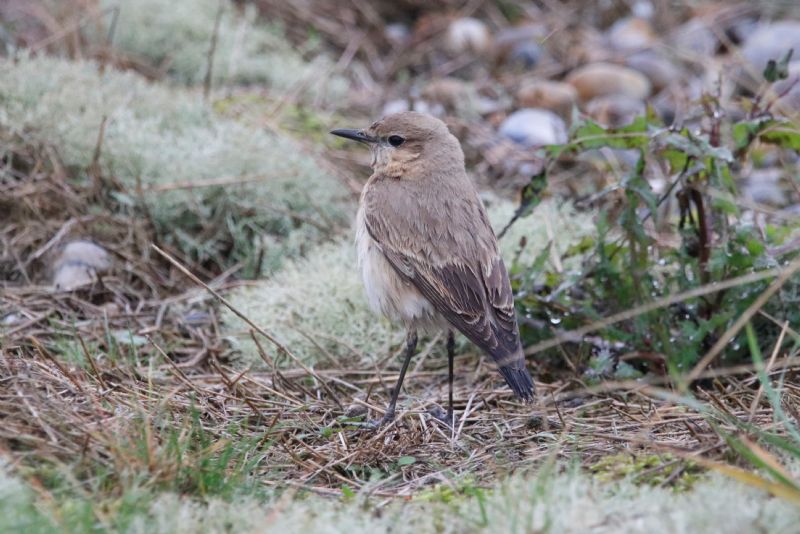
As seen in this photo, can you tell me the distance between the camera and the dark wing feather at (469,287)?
4020 mm

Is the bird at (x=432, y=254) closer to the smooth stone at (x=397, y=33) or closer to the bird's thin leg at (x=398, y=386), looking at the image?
the bird's thin leg at (x=398, y=386)

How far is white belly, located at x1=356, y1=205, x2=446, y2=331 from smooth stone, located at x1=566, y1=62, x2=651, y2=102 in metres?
4.59

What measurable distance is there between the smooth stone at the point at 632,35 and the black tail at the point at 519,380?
604 centimetres

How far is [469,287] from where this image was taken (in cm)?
422

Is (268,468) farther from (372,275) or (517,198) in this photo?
(517,198)

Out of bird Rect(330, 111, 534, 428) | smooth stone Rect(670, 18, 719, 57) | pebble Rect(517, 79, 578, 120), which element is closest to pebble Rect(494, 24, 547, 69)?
pebble Rect(517, 79, 578, 120)

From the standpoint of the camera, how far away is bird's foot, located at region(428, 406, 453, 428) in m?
4.04

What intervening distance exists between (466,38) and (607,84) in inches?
66.7

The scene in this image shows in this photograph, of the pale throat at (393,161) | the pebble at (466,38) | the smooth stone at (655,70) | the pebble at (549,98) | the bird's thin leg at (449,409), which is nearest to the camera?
the bird's thin leg at (449,409)

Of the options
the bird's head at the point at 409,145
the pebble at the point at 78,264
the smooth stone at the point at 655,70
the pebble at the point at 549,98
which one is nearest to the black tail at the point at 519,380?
the bird's head at the point at 409,145

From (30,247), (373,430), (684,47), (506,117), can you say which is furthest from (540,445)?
(684,47)

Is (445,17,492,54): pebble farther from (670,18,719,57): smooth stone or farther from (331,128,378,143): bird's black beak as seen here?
(331,128,378,143): bird's black beak

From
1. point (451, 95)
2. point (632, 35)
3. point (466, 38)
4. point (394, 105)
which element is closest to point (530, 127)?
point (451, 95)

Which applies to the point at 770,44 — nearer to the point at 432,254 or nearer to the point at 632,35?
the point at 632,35
